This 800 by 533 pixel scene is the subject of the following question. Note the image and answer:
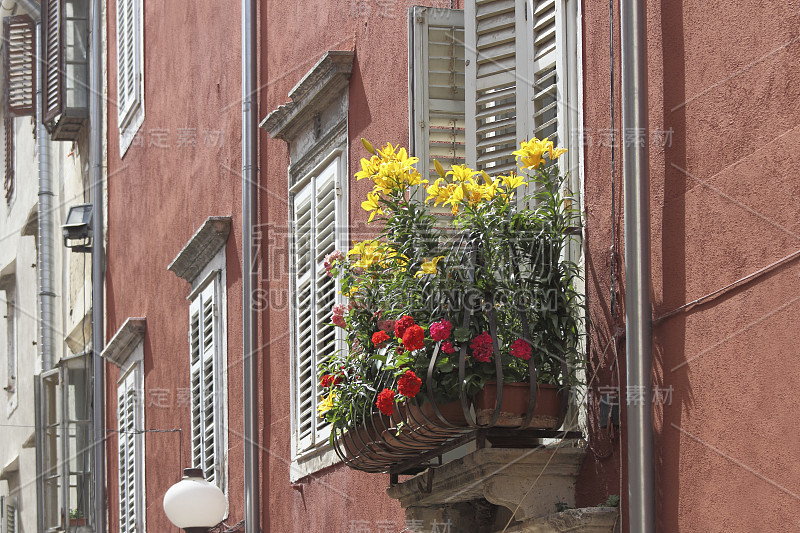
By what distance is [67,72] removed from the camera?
18594 millimetres

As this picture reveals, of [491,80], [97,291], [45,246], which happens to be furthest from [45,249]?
[491,80]

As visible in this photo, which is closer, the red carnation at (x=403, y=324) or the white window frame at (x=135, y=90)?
the red carnation at (x=403, y=324)

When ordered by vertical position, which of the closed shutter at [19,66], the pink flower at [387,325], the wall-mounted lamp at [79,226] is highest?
the closed shutter at [19,66]

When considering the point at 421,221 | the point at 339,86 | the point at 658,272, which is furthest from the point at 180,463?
the point at 658,272

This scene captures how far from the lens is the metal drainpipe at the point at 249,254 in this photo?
10906 millimetres

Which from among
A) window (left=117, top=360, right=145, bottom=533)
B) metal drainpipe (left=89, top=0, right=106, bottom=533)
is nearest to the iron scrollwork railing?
window (left=117, top=360, right=145, bottom=533)

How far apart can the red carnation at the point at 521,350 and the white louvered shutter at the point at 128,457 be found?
30.8ft

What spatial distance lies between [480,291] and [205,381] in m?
6.84

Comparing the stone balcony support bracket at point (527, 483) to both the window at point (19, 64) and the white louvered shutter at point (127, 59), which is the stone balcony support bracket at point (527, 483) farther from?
the window at point (19, 64)

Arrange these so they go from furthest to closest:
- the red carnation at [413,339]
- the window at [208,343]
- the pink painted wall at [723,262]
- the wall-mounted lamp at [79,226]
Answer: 1. the wall-mounted lamp at [79,226]
2. the window at [208,343]
3. the red carnation at [413,339]
4. the pink painted wall at [723,262]

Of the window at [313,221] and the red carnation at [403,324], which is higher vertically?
the window at [313,221]

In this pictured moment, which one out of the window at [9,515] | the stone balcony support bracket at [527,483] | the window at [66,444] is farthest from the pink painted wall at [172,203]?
the window at [9,515]

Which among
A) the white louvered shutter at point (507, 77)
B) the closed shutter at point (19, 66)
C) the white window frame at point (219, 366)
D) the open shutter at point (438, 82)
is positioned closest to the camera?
the white louvered shutter at point (507, 77)

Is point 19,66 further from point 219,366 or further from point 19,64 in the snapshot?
point 219,366
